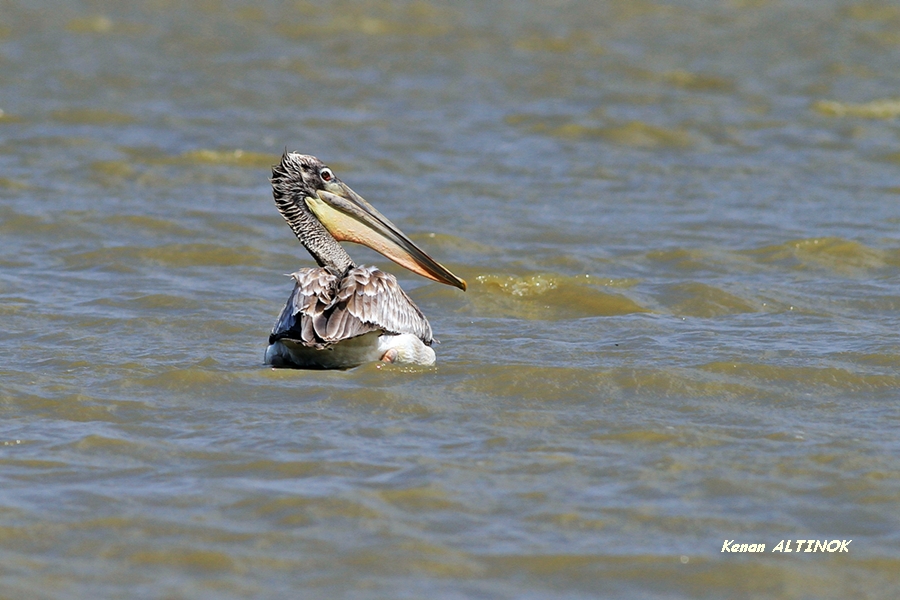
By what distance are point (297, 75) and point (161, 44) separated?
201 centimetres

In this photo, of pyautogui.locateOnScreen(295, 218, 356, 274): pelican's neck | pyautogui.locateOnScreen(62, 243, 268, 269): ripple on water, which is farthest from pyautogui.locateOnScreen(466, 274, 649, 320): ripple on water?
pyautogui.locateOnScreen(62, 243, 268, 269): ripple on water

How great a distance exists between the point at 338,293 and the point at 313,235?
828 mm

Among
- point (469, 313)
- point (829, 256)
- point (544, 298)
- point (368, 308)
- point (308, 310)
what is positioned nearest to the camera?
point (308, 310)

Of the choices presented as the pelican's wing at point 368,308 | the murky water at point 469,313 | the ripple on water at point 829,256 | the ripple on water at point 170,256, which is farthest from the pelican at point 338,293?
the ripple on water at point 829,256

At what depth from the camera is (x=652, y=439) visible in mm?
5004

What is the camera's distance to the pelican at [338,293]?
5902 millimetres

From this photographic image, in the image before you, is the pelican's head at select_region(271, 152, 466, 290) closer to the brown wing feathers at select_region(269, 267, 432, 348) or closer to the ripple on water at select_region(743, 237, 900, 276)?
the brown wing feathers at select_region(269, 267, 432, 348)

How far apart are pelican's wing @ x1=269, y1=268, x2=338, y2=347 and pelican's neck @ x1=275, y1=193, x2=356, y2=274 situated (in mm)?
576

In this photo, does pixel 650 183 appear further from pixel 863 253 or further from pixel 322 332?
pixel 322 332

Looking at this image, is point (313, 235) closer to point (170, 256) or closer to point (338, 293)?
point (338, 293)

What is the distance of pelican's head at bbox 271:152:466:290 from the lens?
6789 millimetres

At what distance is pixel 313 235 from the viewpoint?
675cm

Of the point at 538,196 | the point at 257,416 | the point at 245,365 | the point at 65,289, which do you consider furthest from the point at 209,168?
the point at 257,416

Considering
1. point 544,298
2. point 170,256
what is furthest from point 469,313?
point 170,256
